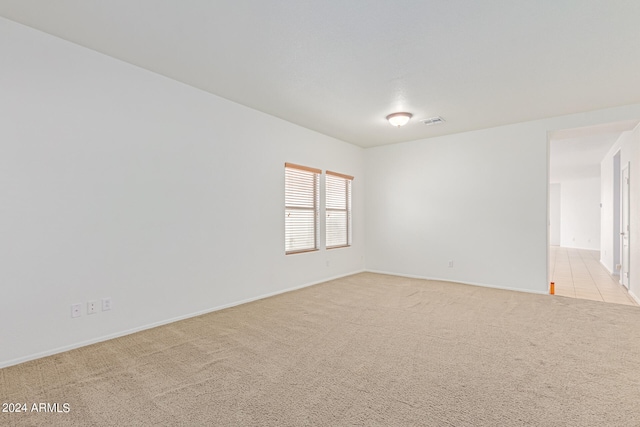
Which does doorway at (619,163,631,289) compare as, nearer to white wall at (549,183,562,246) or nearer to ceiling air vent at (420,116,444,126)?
ceiling air vent at (420,116,444,126)

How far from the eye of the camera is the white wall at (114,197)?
8.27 ft

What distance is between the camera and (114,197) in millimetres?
3029

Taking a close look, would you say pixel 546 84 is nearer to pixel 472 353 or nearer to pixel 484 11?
pixel 484 11

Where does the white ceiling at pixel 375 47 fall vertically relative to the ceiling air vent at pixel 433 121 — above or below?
above

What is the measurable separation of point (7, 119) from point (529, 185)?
634cm

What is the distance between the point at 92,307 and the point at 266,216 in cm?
235

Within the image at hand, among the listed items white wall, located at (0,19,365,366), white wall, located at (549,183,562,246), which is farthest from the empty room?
white wall, located at (549,183,562,246)

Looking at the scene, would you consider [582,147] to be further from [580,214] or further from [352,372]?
[352,372]

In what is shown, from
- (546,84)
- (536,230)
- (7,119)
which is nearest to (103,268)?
(7,119)

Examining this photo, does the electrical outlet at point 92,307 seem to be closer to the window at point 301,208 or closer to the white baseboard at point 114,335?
the white baseboard at point 114,335

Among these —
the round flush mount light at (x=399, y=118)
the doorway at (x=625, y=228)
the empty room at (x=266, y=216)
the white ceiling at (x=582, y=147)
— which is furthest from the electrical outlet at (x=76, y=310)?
the doorway at (x=625, y=228)

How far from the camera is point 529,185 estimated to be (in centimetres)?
490

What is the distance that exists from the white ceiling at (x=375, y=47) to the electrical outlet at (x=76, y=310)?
239 cm

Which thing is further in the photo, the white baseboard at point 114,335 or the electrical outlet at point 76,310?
the electrical outlet at point 76,310
